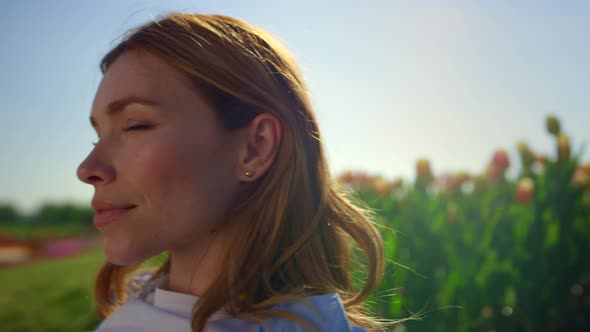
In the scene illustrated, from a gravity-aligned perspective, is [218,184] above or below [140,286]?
above

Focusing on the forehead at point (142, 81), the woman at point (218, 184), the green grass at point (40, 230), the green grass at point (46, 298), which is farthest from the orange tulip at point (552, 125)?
the green grass at point (40, 230)

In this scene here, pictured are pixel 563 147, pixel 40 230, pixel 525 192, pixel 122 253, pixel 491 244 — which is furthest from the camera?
pixel 40 230

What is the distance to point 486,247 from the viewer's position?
2.60 meters

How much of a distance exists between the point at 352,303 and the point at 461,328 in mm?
905

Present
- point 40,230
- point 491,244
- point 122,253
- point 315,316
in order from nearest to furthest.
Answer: point 315,316 < point 122,253 < point 491,244 < point 40,230

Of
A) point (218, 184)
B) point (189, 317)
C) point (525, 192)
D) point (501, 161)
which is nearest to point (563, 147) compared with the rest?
point (501, 161)

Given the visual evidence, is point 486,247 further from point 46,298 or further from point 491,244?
point 46,298

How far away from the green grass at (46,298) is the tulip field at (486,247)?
0.02 m

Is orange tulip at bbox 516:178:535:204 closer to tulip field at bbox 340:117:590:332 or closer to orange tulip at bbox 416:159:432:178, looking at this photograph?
tulip field at bbox 340:117:590:332

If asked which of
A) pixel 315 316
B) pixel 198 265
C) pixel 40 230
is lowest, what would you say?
pixel 40 230

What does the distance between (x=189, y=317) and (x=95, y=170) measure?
1.66 feet

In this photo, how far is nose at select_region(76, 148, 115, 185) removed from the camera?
4.81 ft

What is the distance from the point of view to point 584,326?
10.5 feet

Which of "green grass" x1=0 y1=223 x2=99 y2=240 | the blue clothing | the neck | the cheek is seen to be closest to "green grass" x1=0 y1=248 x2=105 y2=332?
"green grass" x1=0 y1=223 x2=99 y2=240
